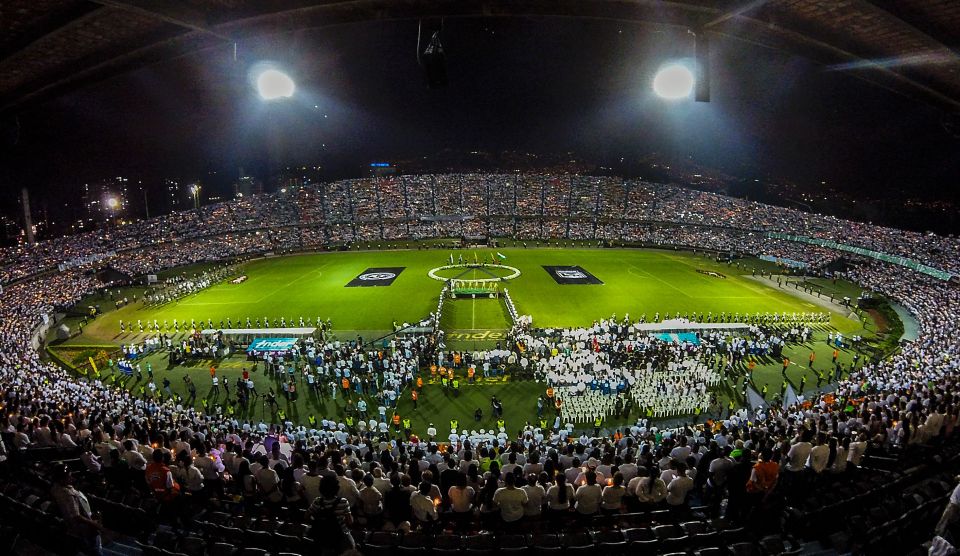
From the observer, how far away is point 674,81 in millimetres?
9633

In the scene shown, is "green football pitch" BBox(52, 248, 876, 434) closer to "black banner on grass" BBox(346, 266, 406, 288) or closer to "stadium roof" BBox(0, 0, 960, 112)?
"black banner on grass" BBox(346, 266, 406, 288)

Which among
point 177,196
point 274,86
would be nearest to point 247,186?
point 177,196

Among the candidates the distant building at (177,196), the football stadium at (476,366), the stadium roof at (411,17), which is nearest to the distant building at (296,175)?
the distant building at (177,196)

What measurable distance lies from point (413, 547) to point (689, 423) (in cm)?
1707

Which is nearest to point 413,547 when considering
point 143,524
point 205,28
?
point 143,524

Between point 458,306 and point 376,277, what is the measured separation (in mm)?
14878

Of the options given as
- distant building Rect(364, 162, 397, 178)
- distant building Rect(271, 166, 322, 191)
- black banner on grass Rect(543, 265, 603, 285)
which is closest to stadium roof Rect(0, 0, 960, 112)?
black banner on grass Rect(543, 265, 603, 285)

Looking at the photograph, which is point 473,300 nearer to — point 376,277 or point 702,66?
point 376,277

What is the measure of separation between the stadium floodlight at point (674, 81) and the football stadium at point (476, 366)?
0.08m

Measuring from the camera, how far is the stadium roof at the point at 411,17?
623cm

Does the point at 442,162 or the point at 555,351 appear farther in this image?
the point at 442,162

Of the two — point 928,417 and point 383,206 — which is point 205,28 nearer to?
point 928,417

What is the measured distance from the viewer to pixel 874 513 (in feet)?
22.9

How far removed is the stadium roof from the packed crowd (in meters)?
46.4
